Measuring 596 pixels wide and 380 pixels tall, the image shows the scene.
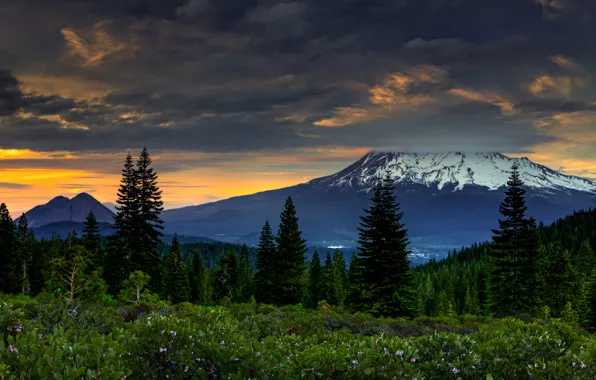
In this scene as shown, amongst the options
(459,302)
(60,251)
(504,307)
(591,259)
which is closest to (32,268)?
(60,251)

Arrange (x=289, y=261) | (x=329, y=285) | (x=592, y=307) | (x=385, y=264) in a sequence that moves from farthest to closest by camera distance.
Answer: (x=329, y=285)
(x=592, y=307)
(x=289, y=261)
(x=385, y=264)

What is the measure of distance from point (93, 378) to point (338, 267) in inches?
3106

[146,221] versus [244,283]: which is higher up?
[146,221]

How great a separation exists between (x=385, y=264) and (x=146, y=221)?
25.4 meters

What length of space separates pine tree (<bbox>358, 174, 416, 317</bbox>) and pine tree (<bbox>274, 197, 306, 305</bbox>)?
1263 cm

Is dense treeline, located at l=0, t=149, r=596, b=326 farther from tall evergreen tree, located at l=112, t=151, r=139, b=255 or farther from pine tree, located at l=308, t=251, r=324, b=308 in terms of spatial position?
pine tree, located at l=308, t=251, r=324, b=308

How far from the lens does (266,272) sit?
175 feet

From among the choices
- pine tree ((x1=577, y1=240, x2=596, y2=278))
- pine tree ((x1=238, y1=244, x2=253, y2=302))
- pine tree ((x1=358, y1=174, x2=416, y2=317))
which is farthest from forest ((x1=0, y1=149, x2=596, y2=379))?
pine tree ((x1=577, y1=240, x2=596, y2=278))

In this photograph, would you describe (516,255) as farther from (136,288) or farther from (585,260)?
(585,260)

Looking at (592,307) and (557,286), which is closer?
(557,286)

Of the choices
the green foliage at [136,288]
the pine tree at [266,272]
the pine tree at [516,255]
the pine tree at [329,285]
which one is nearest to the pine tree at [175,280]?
the pine tree at [266,272]

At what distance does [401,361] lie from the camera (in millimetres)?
5594

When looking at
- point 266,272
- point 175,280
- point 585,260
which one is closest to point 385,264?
point 266,272

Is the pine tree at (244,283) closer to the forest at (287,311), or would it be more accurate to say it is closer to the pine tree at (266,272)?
the forest at (287,311)
